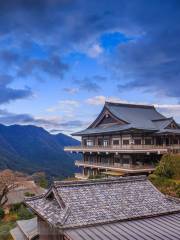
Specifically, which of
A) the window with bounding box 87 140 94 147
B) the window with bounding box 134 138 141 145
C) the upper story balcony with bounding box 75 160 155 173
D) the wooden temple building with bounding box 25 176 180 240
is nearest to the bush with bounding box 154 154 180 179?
the upper story balcony with bounding box 75 160 155 173

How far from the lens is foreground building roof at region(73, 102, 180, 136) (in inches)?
1668

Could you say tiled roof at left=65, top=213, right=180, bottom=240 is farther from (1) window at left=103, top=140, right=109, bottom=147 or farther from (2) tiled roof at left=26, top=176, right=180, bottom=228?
(1) window at left=103, top=140, right=109, bottom=147

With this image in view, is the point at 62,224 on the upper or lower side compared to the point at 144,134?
lower

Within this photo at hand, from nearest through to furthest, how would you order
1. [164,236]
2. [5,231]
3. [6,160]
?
[164,236] → [5,231] → [6,160]

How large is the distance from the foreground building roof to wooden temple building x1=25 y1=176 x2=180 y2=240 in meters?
23.2

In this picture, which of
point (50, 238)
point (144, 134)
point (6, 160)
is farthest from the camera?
point (6, 160)

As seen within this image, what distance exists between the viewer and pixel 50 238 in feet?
50.4

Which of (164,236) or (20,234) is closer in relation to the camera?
(164,236)

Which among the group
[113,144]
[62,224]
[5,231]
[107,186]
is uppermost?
[113,144]

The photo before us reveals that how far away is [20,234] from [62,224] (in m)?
9.54

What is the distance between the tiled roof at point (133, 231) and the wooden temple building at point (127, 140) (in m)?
24.5

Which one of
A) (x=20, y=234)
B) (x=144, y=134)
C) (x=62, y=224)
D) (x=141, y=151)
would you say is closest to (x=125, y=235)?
(x=62, y=224)

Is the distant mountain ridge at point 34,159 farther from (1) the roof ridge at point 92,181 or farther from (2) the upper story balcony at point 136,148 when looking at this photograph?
(1) the roof ridge at point 92,181

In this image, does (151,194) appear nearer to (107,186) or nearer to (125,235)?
(107,186)
